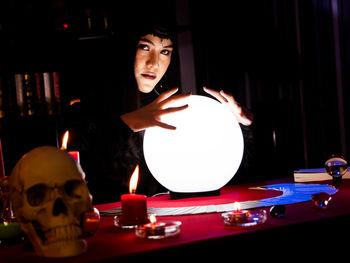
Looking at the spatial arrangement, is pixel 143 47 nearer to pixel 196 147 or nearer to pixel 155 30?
pixel 155 30

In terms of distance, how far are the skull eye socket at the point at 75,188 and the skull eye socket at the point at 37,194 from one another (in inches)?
1.6

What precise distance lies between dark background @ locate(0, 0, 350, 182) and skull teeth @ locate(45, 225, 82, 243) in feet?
5.59

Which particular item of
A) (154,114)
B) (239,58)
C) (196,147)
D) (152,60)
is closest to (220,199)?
(196,147)

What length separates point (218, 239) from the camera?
34.5 inches

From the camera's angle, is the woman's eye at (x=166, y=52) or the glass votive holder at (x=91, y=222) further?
the woman's eye at (x=166, y=52)

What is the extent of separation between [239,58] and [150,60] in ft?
2.56

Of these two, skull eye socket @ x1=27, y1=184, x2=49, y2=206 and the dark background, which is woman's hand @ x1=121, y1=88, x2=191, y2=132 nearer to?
skull eye socket @ x1=27, y1=184, x2=49, y2=206

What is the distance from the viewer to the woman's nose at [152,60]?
98.5 inches

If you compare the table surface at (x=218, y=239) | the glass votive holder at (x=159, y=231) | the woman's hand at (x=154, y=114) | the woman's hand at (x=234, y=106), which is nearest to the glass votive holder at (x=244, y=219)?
the table surface at (x=218, y=239)

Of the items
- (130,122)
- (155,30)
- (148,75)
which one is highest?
(155,30)

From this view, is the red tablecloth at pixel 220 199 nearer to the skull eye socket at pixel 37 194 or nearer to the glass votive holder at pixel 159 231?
the glass votive holder at pixel 159 231

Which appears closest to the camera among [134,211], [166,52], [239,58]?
[134,211]

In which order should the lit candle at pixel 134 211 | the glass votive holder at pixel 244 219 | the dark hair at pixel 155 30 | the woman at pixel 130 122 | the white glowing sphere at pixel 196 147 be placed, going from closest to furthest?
1. the glass votive holder at pixel 244 219
2. the lit candle at pixel 134 211
3. the white glowing sphere at pixel 196 147
4. the woman at pixel 130 122
5. the dark hair at pixel 155 30

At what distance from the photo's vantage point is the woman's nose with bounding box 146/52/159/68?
8.21 feet
